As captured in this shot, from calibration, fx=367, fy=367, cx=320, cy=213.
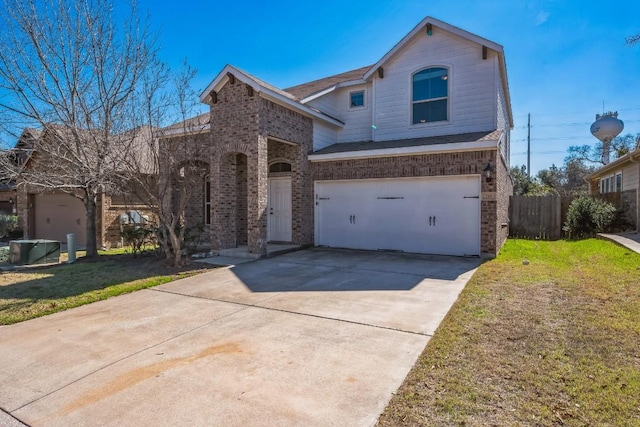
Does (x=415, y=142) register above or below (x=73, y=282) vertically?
above

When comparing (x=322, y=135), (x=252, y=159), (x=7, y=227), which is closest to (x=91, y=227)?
(x=252, y=159)

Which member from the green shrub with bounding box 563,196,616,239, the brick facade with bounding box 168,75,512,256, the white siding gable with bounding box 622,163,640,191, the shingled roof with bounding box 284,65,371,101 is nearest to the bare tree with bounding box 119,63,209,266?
the brick facade with bounding box 168,75,512,256

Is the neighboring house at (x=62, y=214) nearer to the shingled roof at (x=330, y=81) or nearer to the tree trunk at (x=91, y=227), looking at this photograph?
the tree trunk at (x=91, y=227)

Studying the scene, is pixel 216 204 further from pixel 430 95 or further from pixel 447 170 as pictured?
pixel 430 95

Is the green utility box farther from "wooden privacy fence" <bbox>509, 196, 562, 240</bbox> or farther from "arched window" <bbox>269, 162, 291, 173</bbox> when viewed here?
"wooden privacy fence" <bbox>509, 196, 562, 240</bbox>

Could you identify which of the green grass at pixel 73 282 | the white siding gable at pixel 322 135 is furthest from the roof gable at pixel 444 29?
the green grass at pixel 73 282

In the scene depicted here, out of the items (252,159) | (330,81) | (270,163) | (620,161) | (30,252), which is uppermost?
(330,81)

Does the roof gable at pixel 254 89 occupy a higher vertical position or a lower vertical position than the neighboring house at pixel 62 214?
higher

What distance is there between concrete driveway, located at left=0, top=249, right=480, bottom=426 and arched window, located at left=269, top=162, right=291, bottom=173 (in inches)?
239

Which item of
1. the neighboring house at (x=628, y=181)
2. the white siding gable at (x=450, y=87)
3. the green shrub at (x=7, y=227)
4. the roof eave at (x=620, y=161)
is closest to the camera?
the white siding gable at (x=450, y=87)

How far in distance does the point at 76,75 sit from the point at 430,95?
1006 centimetres

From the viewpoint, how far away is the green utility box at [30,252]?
32.6ft

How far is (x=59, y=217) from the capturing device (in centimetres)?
1544

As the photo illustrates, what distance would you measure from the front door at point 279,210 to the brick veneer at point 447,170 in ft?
4.67
